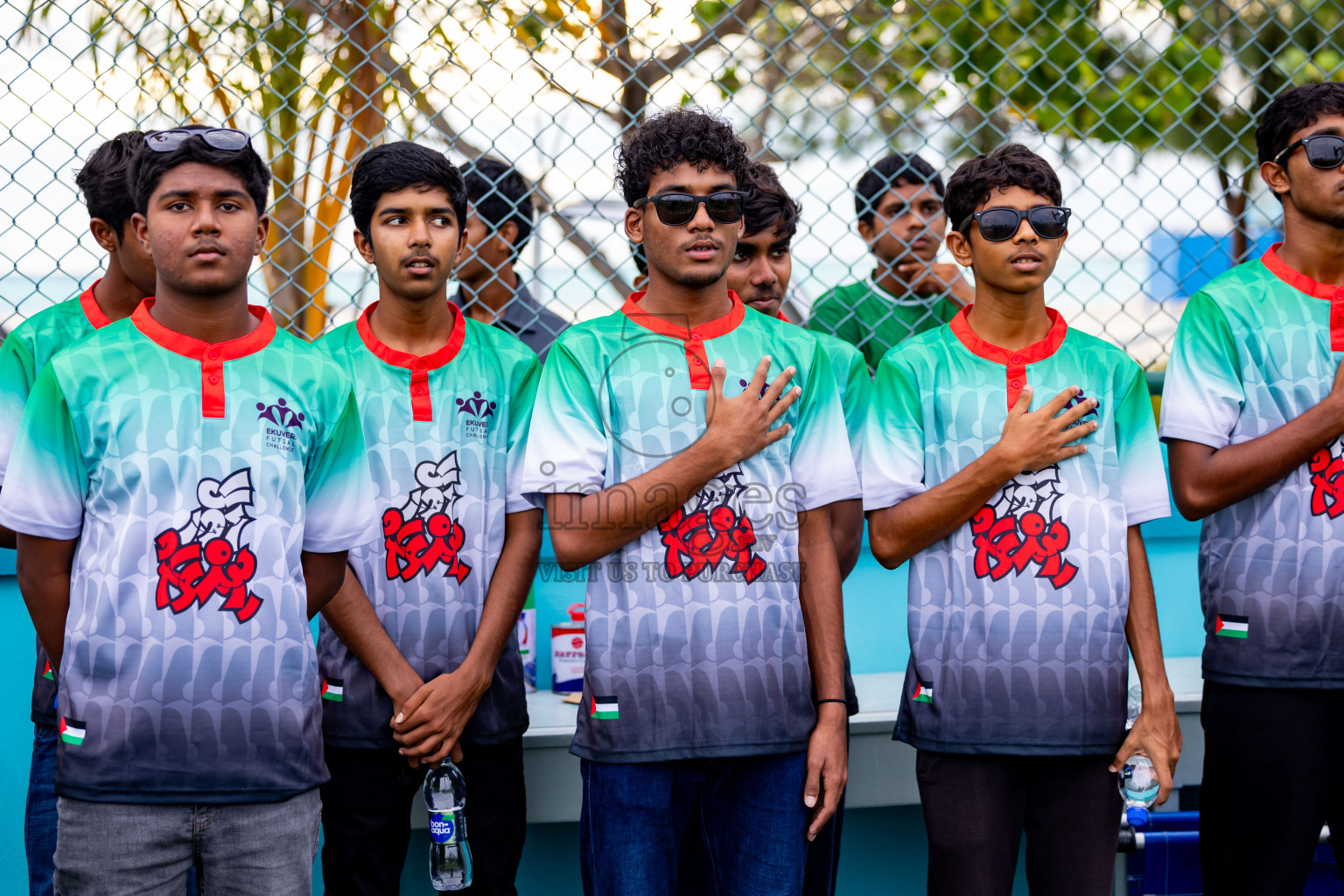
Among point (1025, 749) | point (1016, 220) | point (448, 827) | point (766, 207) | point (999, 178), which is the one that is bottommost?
point (448, 827)

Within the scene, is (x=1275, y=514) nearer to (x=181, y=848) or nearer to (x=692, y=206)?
(x=692, y=206)

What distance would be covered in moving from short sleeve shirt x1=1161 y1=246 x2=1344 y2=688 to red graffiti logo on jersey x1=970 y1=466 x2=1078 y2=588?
0.36 meters

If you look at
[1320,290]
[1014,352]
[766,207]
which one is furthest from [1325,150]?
[766,207]

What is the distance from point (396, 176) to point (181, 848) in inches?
59.2

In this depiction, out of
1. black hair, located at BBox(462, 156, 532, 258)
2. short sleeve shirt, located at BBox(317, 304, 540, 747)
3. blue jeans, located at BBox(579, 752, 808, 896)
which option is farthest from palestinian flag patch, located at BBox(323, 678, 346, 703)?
black hair, located at BBox(462, 156, 532, 258)

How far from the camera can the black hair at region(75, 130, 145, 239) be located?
2.63 meters

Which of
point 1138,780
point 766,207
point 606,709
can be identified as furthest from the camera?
point 766,207

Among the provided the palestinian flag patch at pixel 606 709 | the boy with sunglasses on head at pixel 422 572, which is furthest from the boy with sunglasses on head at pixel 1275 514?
the boy with sunglasses on head at pixel 422 572

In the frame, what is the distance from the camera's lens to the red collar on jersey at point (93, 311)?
2.74 m

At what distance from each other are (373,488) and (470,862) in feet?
2.92

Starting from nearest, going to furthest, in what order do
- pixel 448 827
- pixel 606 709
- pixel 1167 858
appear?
pixel 606 709 < pixel 448 827 < pixel 1167 858

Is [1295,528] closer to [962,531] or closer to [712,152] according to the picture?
[962,531]

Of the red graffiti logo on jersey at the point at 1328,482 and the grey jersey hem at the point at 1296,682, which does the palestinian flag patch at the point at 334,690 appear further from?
the red graffiti logo on jersey at the point at 1328,482

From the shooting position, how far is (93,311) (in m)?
2.76
